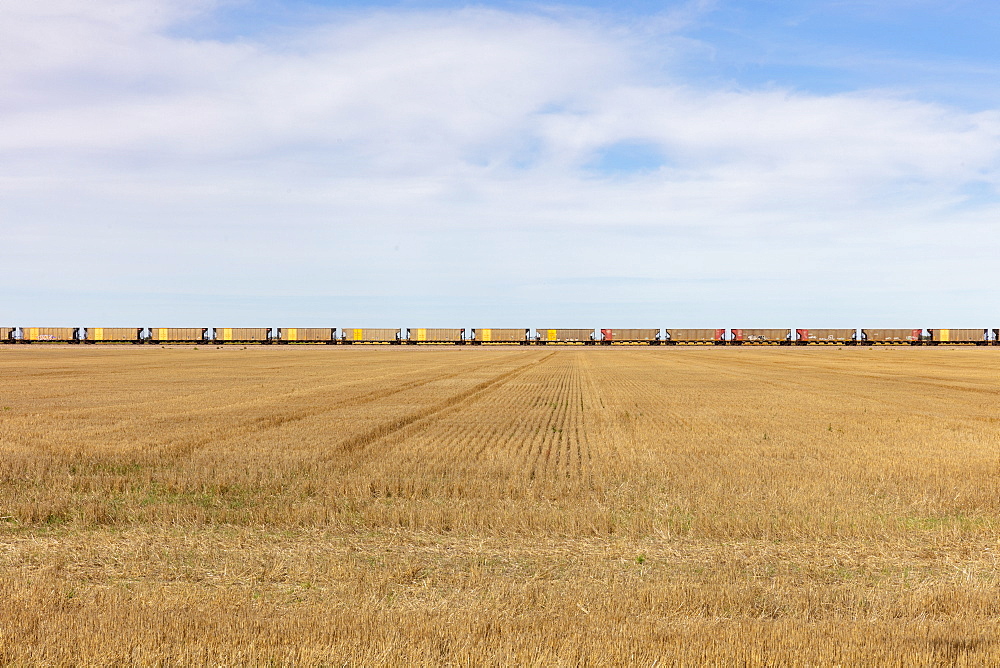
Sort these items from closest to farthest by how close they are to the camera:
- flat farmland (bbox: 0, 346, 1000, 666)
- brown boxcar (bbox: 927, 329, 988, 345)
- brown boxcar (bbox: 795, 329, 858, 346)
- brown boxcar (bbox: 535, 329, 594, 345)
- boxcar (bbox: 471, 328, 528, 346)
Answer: flat farmland (bbox: 0, 346, 1000, 666), brown boxcar (bbox: 927, 329, 988, 345), brown boxcar (bbox: 795, 329, 858, 346), brown boxcar (bbox: 535, 329, 594, 345), boxcar (bbox: 471, 328, 528, 346)

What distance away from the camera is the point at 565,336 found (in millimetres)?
169500

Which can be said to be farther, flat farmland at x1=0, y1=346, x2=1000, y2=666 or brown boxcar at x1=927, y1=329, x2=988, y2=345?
brown boxcar at x1=927, y1=329, x2=988, y2=345

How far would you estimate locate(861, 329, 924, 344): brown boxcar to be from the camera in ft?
527

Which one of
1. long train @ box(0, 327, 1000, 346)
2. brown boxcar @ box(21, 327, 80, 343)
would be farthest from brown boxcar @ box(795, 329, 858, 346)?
brown boxcar @ box(21, 327, 80, 343)

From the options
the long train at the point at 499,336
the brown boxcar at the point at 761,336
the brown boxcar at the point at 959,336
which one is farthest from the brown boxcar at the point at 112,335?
the brown boxcar at the point at 959,336

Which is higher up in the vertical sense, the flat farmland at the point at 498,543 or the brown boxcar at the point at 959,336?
the brown boxcar at the point at 959,336

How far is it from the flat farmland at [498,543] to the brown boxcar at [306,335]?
5598 inches

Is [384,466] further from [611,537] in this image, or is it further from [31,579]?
[31,579]

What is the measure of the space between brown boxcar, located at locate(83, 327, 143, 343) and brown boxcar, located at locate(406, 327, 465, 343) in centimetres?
5786

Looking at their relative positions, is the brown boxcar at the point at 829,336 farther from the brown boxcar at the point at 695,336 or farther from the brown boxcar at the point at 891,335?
the brown boxcar at the point at 695,336

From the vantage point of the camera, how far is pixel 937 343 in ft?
518

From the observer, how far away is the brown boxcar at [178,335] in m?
170

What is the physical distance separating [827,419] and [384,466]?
1705 centimetres

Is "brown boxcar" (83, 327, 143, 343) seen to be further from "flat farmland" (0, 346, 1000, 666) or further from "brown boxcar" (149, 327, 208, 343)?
"flat farmland" (0, 346, 1000, 666)
